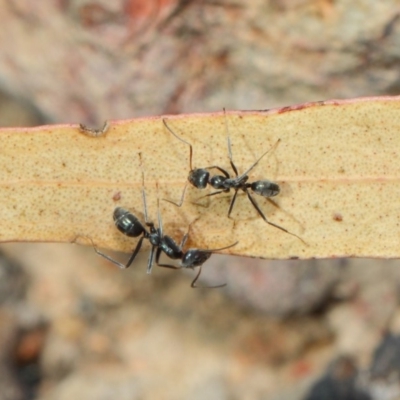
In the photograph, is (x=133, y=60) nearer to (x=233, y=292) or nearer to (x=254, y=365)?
(x=233, y=292)

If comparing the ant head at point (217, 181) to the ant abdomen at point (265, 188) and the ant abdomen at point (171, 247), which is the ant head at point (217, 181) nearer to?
the ant abdomen at point (265, 188)

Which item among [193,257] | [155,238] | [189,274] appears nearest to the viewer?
[155,238]

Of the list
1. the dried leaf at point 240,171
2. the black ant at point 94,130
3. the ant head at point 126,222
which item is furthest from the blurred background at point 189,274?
the ant head at point 126,222

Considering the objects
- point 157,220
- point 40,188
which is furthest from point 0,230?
point 157,220

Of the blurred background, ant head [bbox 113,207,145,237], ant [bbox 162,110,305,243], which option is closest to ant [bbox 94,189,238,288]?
ant head [bbox 113,207,145,237]

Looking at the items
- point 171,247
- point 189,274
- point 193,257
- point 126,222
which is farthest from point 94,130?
point 189,274

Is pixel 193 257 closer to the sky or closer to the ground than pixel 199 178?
closer to the ground

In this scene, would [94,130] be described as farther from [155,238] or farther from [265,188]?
[265,188]
